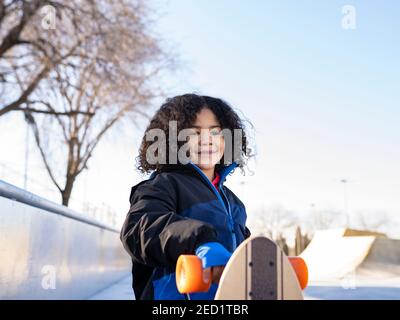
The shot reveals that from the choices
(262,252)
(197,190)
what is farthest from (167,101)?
(262,252)

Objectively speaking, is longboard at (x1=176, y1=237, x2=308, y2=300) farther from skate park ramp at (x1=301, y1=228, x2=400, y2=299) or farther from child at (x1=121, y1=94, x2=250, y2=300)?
skate park ramp at (x1=301, y1=228, x2=400, y2=299)

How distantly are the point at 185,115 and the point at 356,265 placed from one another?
7805 mm

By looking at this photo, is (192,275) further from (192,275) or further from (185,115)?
(185,115)

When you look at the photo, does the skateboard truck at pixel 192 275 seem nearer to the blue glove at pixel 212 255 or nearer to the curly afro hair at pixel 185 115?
the blue glove at pixel 212 255

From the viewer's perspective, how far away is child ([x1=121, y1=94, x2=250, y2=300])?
4.38 ft

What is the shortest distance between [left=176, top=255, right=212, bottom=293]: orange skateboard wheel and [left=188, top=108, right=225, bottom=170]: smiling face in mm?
758

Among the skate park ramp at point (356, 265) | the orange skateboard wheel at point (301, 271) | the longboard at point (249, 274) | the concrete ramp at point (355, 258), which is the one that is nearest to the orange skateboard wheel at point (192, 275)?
the longboard at point (249, 274)

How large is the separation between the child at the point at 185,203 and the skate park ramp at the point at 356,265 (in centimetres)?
362

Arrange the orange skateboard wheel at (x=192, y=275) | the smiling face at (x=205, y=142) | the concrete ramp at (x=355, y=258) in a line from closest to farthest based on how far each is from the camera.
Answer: the orange skateboard wheel at (x=192, y=275) < the smiling face at (x=205, y=142) < the concrete ramp at (x=355, y=258)

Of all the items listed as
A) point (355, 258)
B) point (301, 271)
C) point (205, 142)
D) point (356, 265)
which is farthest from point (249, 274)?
point (355, 258)

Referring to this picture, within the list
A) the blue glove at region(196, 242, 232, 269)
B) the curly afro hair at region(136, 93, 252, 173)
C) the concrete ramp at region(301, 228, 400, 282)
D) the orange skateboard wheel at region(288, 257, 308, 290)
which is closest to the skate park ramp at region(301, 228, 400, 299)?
the concrete ramp at region(301, 228, 400, 282)

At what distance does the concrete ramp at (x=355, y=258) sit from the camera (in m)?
8.60

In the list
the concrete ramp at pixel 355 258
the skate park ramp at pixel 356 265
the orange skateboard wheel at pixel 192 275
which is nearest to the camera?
the orange skateboard wheel at pixel 192 275

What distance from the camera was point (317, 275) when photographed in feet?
30.0
